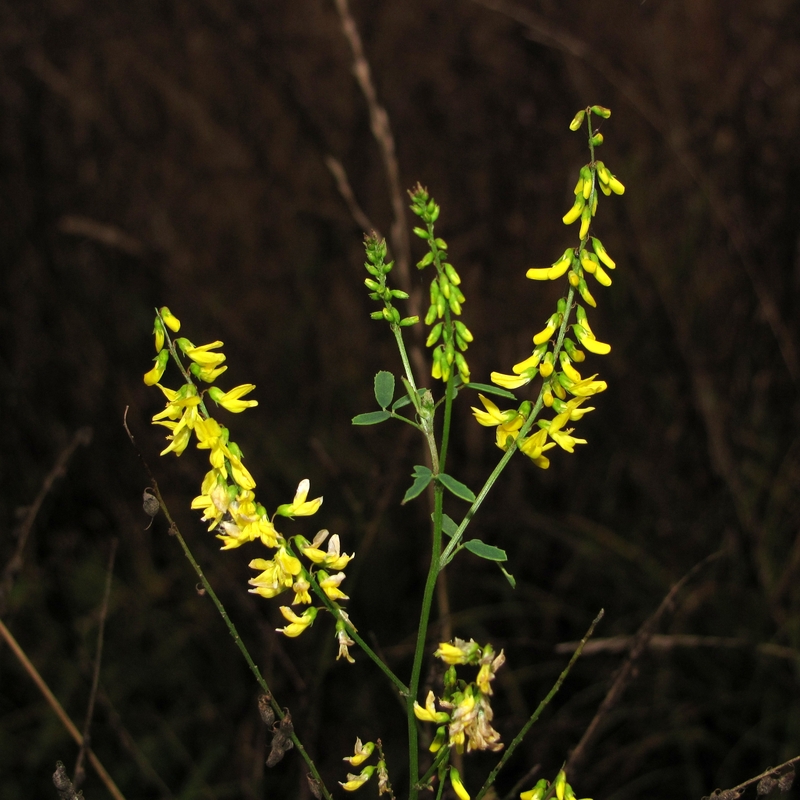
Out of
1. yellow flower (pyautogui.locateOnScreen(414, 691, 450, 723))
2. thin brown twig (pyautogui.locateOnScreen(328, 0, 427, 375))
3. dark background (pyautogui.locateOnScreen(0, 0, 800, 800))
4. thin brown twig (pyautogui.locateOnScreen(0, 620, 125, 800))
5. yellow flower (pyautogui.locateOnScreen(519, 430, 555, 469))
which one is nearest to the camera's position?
yellow flower (pyautogui.locateOnScreen(414, 691, 450, 723))

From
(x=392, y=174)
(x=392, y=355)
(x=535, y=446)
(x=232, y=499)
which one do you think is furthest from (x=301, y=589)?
(x=392, y=355)

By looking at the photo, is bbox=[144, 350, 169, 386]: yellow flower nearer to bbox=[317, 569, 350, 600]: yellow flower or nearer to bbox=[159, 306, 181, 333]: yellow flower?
bbox=[159, 306, 181, 333]: yellow flower

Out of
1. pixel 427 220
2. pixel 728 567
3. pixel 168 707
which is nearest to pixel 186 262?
pixel 168 707

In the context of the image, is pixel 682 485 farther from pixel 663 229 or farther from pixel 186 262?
pixel 186 262

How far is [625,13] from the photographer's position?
185 inches

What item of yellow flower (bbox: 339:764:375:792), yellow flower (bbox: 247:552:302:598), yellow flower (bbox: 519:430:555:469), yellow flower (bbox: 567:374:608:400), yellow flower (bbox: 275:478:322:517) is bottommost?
yellow flower (bbox: 339:764:375:792)

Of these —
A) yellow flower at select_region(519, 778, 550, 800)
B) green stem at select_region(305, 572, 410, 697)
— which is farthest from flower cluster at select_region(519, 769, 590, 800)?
green stem at select_region(305, 572, 410, 697)

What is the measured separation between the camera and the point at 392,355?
3639 millimetres

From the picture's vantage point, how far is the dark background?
274 centimetres

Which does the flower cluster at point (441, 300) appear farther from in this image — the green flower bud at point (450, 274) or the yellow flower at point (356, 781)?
the yellow flower at point (356, 781)

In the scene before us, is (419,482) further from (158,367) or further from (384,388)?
(158,367)

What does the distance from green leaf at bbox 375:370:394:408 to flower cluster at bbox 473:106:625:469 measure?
0.47 feet

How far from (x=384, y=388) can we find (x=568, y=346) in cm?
27

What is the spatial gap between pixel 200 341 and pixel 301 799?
2338 mm
